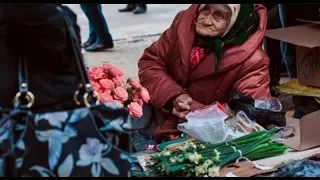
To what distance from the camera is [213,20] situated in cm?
345

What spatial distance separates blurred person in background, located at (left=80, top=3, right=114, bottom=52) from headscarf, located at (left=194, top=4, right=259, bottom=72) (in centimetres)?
389

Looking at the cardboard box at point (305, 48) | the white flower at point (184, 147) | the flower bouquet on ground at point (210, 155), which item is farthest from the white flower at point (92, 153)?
the cardboard box at point (305, 48)

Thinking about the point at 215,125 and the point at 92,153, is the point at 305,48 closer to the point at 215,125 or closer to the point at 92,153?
the point at 215,125

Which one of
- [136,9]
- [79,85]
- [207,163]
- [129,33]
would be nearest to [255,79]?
[207,163]

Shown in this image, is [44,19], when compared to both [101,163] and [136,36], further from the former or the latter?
[136,36]

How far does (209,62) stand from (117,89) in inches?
21.2

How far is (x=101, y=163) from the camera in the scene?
7.23 ft

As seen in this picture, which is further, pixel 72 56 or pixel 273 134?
pixel 273 134

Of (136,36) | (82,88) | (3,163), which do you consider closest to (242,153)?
(82,88)

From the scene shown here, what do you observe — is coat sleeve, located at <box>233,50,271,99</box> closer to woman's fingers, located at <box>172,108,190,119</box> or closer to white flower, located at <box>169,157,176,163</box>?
woman's fingers, located at <box>172,108,190,119</box>

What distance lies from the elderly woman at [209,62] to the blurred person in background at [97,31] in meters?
3.80

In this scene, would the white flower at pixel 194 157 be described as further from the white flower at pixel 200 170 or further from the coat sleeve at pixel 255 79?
the coat sleeve at pixel 255 79

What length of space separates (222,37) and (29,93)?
145 centimetres

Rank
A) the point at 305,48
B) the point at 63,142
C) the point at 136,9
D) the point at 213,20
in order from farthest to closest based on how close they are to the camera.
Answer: the point at 136,9, the point at 305,48, the point at 213,20, the point at 63,142
